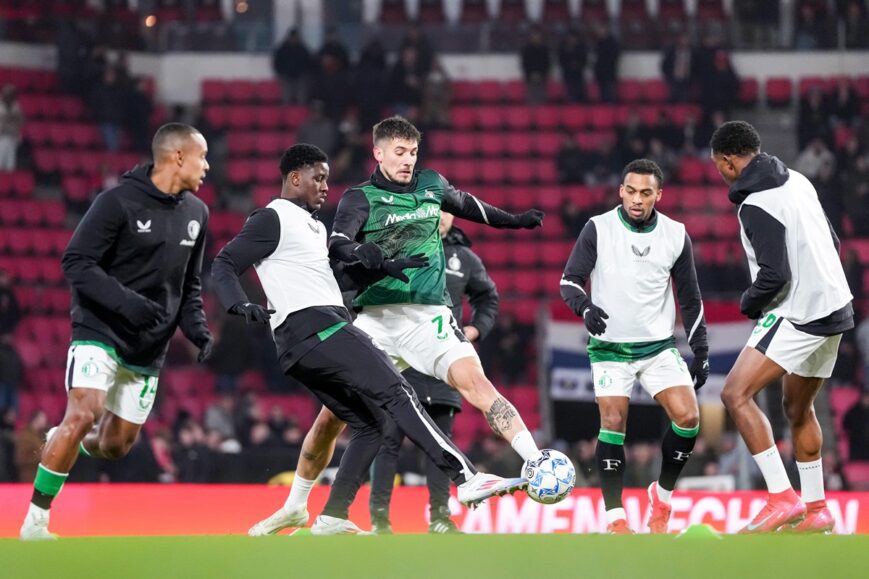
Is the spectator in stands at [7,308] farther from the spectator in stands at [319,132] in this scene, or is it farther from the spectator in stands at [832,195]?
the spectator in stands at [832,195]

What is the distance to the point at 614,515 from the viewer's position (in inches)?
311

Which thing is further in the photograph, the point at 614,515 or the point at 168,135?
the point at 614,515

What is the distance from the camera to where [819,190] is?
18641 millimetres

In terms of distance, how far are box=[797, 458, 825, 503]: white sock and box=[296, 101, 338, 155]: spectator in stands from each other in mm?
13463

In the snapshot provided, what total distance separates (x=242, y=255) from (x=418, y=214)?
1029 millimetres

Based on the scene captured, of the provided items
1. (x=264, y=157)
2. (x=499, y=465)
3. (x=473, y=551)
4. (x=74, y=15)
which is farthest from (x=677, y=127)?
(x=473, y=551)

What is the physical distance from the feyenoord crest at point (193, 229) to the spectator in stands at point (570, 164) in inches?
523

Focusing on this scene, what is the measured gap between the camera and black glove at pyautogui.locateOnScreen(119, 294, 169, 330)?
22.3ft

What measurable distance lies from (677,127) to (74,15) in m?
10.1

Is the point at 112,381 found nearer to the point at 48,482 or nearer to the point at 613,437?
the point at 48,482

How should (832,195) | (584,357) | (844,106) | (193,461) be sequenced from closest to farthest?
(193,461) → (584,357) → (832,195) → (844,106)

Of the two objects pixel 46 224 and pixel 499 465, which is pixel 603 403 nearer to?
pixel 499 465

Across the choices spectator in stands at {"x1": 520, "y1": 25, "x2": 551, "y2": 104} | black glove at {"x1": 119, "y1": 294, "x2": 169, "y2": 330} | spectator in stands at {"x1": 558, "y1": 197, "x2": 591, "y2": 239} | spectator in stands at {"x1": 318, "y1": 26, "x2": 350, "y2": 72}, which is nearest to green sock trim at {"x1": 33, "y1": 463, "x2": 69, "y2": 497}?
black glove at {"x1": 119, "y1": 294, "x2": 169, "y2": 330}

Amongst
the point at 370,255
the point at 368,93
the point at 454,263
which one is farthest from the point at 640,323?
the point at 368,93
